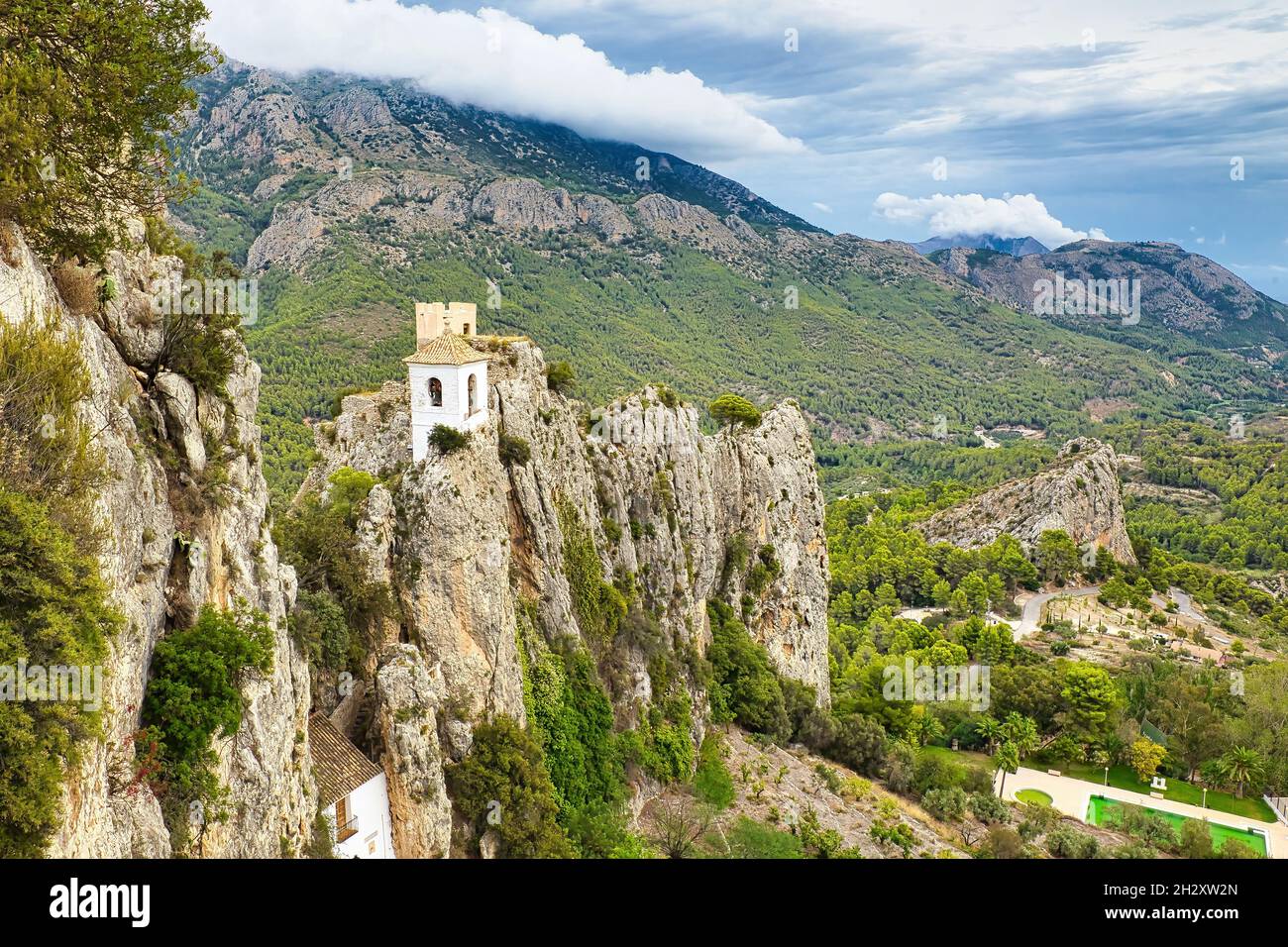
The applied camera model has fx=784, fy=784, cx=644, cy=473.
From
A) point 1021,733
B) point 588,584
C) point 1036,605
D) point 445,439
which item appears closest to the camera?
point 445,439

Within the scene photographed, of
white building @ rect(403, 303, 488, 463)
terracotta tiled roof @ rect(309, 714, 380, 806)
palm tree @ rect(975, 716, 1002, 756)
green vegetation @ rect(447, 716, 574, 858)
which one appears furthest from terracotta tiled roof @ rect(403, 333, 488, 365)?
palm tree @ rect(975, 716, 1002, 756)

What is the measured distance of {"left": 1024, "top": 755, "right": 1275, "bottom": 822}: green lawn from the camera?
52.1 m

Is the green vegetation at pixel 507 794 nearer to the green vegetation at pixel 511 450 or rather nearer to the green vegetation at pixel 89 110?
the green vegetation at pixel 511 450

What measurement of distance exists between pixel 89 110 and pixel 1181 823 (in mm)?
62009

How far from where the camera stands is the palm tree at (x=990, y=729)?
197 ft

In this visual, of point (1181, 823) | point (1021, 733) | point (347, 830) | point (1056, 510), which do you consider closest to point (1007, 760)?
point (1021, 733)

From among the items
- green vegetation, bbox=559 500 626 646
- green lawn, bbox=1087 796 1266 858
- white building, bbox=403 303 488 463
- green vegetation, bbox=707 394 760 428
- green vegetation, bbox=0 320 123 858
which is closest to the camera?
green vegetation, bbox=0 320 123 858

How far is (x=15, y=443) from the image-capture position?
41.3 feet

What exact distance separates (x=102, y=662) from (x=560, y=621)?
20.4 m

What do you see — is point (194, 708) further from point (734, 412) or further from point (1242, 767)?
point (1242, 767)

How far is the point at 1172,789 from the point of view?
183 feet

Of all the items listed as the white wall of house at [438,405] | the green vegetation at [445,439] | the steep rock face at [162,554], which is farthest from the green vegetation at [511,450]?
the steep rock face at [162,554]

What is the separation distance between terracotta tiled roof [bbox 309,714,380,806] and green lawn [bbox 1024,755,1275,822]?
2108 inches

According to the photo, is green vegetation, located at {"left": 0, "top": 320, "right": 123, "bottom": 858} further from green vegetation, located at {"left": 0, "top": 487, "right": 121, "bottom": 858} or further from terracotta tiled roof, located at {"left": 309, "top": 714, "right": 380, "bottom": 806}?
terracotta tiled roof, located at {"left": 309, "top": 714, "right": 380, "bottom": 806}
